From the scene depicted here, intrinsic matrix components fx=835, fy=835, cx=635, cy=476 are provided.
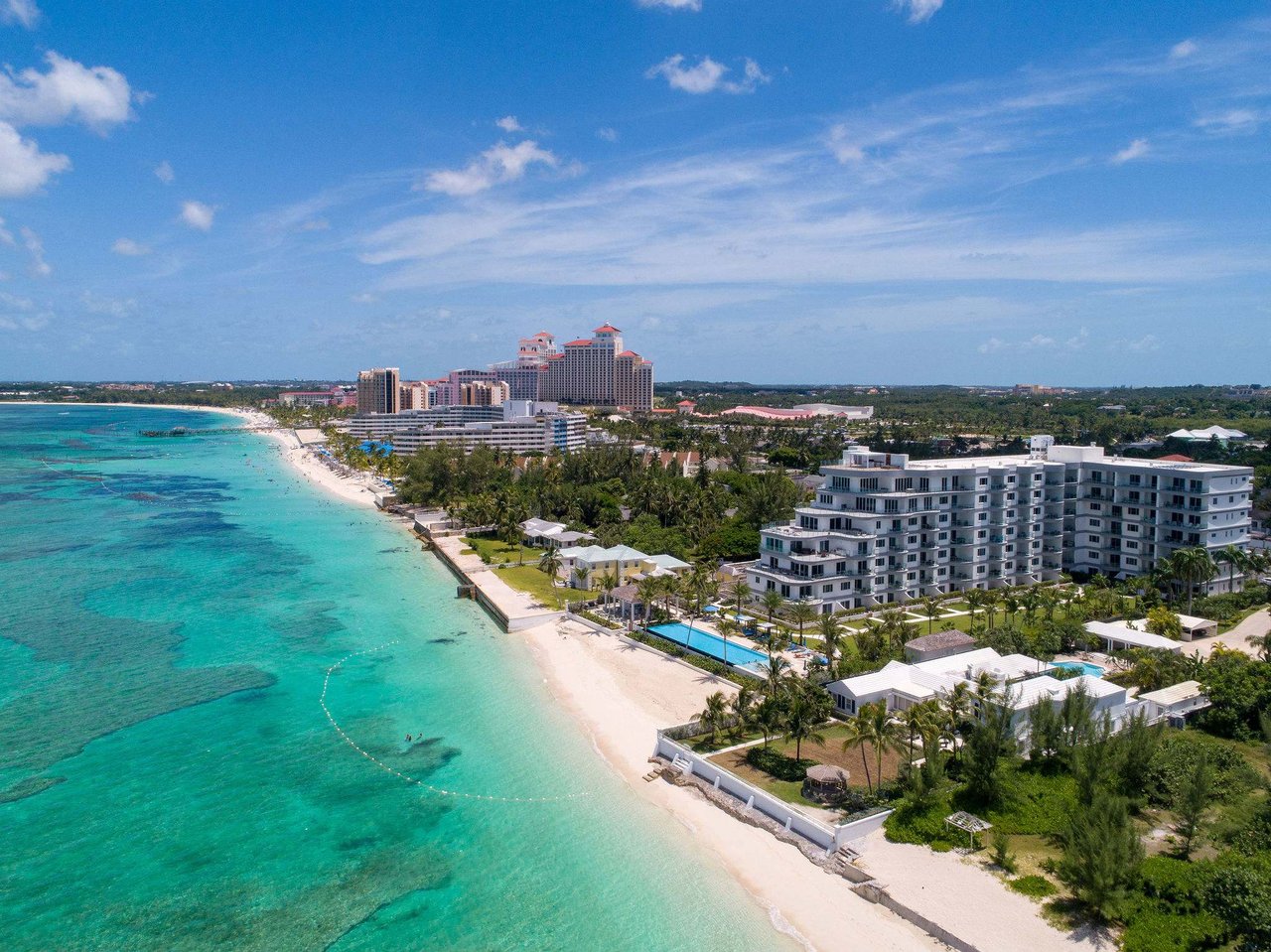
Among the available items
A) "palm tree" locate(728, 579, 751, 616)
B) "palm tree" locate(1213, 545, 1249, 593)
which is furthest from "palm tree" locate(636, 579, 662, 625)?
"palm tree" locate(1213, 545, 1249, 593)

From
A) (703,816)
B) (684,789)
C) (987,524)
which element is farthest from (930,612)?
(703,816)

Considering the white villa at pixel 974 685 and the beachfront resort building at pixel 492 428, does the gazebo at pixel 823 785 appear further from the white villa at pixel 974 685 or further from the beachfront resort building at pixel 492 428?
the beachfront resort building at pixel 492 428

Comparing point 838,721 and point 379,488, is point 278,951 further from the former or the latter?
point 379,488

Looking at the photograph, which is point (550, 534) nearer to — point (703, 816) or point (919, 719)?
point (703, 816)

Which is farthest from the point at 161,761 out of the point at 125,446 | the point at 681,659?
the point at 125,446

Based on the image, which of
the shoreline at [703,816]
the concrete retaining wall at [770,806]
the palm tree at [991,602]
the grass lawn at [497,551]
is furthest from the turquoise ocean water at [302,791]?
the palm tree at [991,602]

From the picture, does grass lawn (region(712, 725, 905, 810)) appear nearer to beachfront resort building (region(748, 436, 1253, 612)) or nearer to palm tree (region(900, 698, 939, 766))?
palm tree (region(900, 698, 939, 766))
